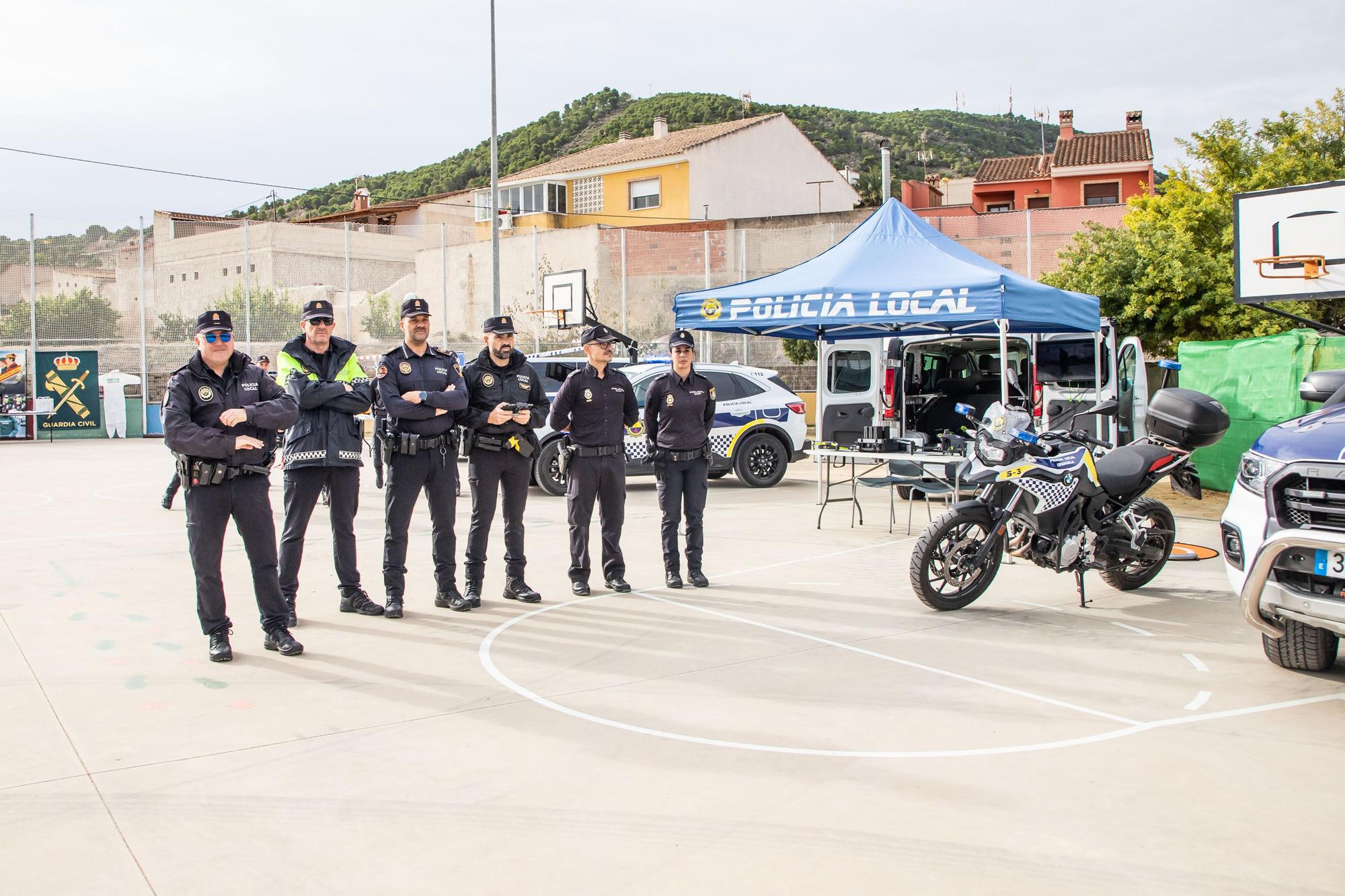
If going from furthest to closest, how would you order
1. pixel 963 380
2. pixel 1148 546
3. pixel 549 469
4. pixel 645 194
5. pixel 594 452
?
1. pixel 645 194
2. pixel 963 380
3. pixel 549 469
4. pixel 594 452
5. pixel 1148 546

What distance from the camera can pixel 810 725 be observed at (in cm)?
468

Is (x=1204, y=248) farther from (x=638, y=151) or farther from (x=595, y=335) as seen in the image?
(x=638, y=151)

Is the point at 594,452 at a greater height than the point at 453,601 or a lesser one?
greater

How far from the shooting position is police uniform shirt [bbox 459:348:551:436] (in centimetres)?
718

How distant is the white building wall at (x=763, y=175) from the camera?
41375 mm

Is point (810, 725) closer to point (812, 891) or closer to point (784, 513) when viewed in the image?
point (812, 891)

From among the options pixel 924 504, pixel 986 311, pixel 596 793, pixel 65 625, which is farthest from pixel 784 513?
pixel 596 793

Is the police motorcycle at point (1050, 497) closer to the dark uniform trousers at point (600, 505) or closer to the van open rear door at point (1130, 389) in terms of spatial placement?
the dark uniform trousers at point (600, 505)

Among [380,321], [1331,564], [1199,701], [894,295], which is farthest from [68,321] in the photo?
[1331,564]

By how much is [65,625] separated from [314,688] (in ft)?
7.52

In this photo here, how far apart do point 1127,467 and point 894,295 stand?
384 cm

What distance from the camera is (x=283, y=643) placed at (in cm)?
588

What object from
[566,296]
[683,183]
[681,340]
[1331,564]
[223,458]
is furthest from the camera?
[683,183]

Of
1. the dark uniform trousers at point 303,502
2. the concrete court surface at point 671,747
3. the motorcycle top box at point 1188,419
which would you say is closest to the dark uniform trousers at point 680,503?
the concrete court surface at point 671,747
